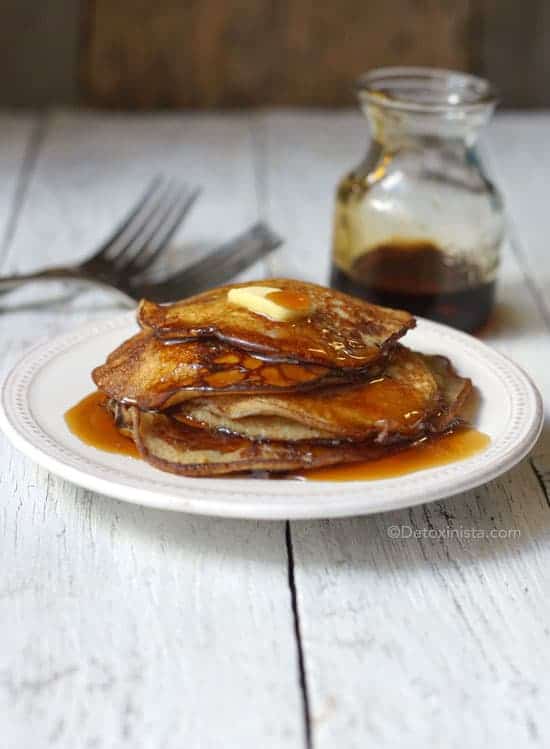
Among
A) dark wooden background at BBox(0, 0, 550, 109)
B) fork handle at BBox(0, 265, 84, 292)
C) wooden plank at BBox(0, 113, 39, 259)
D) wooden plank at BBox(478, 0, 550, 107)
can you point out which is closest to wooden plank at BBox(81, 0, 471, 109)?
dark wooden background at BBox(0, 0, 550, 109)

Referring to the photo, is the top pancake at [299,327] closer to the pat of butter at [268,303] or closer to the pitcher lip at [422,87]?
the pat of butter at [268,303]

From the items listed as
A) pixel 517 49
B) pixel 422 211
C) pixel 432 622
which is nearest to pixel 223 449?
pixel 432 622

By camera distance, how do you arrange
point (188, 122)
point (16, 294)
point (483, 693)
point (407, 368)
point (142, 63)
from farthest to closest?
point (142, 63), point (188, 122), point (16, 294), point (407, 368), point (483, 693)

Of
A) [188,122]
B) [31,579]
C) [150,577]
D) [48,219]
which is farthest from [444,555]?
[188,122]

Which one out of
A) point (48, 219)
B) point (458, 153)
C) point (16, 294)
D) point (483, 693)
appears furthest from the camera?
point (48, 219)

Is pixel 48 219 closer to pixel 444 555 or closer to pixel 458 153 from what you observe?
pixel 458 153

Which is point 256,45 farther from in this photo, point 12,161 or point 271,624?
point 271,624
